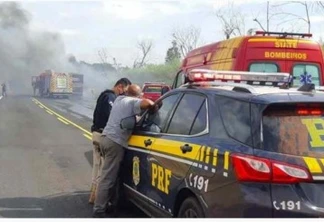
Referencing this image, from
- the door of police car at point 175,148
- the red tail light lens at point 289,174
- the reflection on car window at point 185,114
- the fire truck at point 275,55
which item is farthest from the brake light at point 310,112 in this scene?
the fire truck at point 275,55

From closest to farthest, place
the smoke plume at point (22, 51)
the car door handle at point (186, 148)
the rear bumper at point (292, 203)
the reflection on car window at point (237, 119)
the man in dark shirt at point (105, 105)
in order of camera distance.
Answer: the rear bumper at point (292, 203), the reflection on car window at point (237, 119), the car door handle at point (186, 148), the man in dark shirt at point (105, 105), the smoke plume at point (22, 51)

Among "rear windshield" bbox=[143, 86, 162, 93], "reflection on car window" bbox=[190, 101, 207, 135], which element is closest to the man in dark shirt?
"reflection on car window" bbox=[190, 101, 207, 135]

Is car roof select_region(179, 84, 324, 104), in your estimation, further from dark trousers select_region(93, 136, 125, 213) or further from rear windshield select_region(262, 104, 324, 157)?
dark trousers select_region(93, 136, 125, 213)

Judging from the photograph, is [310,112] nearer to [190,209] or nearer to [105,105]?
[190,209]

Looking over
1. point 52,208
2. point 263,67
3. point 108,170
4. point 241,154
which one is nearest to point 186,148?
point 241,154

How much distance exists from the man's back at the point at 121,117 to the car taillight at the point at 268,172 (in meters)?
2.36

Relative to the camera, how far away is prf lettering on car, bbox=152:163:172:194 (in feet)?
13.3

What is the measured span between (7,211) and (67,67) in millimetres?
65288

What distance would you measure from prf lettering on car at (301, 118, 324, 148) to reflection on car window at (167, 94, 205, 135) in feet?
3.27

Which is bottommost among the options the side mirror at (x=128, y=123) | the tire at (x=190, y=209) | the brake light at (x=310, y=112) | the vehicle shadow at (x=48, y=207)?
the vehicle shadow at (x=48, y=207)

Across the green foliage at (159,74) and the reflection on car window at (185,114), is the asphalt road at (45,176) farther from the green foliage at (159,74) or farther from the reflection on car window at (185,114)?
the green foliage at (159,74)

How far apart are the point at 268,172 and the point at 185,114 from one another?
134 centimetres

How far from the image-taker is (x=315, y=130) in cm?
323

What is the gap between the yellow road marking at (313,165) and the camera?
119 inches
